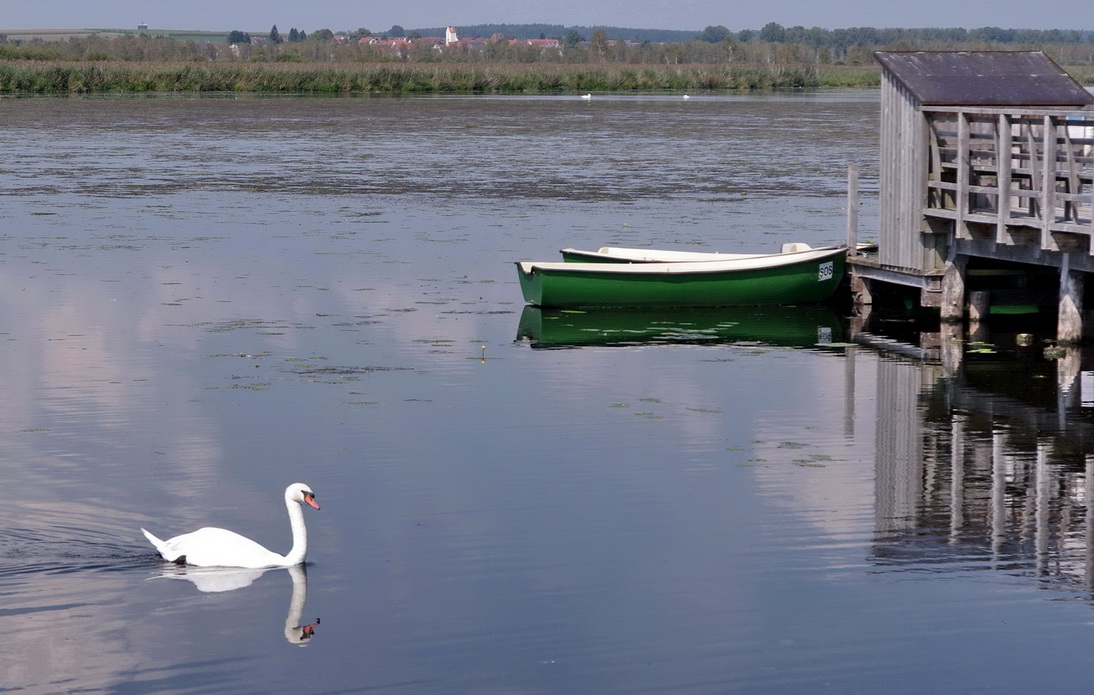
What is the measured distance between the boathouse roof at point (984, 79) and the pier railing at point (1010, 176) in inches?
9.0

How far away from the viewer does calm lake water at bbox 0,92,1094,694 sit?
846 cm

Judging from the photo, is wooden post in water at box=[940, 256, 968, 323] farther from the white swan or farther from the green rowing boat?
the white swan

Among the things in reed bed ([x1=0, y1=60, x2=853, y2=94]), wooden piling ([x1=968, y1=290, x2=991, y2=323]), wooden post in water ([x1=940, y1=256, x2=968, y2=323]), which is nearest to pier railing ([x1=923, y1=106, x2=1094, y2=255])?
wooden post in water ([x1=940, y1=256, x2=968, y2=323])

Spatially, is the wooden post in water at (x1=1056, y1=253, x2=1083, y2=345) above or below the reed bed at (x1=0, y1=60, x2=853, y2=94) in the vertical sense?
below

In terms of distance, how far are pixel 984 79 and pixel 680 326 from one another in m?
4.53

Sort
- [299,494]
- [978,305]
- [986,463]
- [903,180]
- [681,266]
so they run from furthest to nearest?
[681,266] < [978,305] < [903,180] < [986,463] < [299,494]

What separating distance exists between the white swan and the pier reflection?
11.6ft

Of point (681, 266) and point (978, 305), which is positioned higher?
point (681, 266)

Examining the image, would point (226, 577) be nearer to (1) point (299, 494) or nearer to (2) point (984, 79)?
(1) point (299, 494)

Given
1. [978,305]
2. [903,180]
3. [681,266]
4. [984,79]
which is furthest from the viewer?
[681,266]

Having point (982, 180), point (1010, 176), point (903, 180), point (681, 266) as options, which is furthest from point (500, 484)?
point (982, 180)

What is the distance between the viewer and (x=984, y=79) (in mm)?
18734

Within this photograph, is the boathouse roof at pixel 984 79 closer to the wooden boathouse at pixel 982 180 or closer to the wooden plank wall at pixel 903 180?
the wooden boathouse at pixel 982 180

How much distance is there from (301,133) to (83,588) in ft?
161
